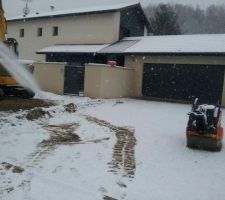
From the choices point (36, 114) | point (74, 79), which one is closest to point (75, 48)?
point (74, 79)

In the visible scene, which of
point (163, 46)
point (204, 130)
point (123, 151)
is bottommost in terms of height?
point (123, 151)

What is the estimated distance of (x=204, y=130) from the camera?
340 inches

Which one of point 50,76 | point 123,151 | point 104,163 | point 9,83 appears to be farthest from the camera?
point 50,76

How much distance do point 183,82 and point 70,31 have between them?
1080cm

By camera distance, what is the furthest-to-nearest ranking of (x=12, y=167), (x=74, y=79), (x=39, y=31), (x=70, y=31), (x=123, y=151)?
(x=39, y=31) → (x=70, y=31) → (x=74, y=79) → (x=123, y=151) → (x=12, y=167)

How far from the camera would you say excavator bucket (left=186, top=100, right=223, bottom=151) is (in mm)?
8641

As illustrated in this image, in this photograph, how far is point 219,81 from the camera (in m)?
19.5

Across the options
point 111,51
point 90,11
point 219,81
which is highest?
point 90,11

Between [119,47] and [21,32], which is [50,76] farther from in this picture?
[21,32]

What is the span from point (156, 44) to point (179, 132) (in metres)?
12.3

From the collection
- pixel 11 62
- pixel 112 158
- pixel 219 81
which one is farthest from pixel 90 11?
pixel 112 158

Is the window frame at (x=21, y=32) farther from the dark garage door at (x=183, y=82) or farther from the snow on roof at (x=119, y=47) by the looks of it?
the dark garage door at (x=183, y=82)

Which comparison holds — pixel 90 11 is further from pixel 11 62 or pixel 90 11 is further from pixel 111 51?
pixel 11 62

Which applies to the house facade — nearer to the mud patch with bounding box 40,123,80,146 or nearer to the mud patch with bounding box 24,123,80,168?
the mud patch with bounding box 40,123,80,146
